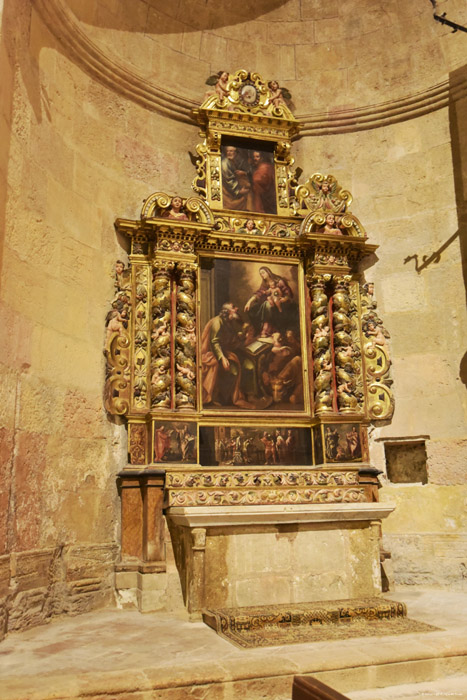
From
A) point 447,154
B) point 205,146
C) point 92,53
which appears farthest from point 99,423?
point 447,154

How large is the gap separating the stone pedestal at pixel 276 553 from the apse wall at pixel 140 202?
1.35 meters

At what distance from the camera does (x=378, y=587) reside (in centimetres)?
625

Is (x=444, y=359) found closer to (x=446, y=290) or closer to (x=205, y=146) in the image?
(x=446, y=290)

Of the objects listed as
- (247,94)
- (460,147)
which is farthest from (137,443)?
(460,147)

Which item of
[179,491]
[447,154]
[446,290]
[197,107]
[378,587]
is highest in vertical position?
[197,107]

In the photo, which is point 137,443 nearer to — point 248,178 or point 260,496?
point 260,496

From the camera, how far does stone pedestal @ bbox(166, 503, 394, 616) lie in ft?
19.2

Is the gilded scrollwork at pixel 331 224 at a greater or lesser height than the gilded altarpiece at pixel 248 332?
greater

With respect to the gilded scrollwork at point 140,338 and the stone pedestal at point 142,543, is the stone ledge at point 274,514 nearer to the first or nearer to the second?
the stone pedestal at point 142,543

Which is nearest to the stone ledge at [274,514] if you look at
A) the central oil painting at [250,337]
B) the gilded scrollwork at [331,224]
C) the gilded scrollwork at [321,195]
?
the central oil painting at [250,337]

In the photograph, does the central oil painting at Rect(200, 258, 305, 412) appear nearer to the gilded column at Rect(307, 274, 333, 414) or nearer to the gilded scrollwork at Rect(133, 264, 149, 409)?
the gilded column at Rect(307, 274, 333, 414)

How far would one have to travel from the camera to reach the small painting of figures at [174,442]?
6855 millimetres

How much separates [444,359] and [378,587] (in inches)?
118

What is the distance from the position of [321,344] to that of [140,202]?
2.86 metres
